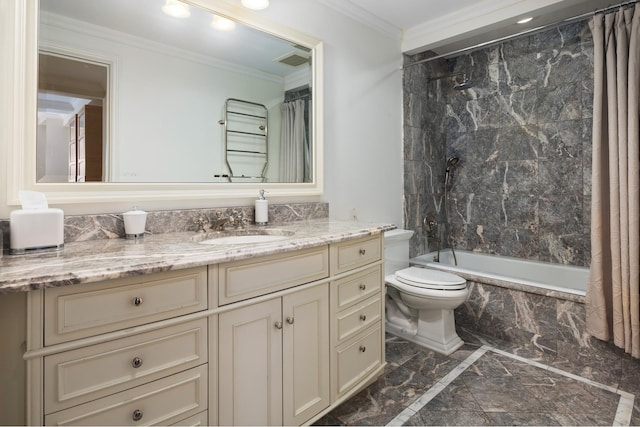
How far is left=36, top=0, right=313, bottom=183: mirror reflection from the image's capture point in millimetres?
1335

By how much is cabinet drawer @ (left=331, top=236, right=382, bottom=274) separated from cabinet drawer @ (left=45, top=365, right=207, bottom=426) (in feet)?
2.31

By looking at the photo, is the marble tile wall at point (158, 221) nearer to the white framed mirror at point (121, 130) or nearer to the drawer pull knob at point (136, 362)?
the white framed mirror at point (121, 130)

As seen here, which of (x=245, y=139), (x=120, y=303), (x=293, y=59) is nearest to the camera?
(x=120, y=303)

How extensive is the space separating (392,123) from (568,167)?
1.49 m

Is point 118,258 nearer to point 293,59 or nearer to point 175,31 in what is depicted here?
point 175,31

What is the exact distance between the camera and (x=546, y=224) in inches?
116

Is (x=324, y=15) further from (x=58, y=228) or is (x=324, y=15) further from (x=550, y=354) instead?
(x=550, y=354)

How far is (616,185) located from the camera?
1.97 metres

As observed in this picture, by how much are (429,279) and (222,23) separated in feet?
6.60

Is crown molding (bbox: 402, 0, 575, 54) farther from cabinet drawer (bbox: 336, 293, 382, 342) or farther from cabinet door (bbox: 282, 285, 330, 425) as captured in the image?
cabinet door (bbox: 282, 285, 330, 425)

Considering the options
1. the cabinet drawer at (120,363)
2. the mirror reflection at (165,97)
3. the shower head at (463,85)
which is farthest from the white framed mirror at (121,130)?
the shower head at (463,85)

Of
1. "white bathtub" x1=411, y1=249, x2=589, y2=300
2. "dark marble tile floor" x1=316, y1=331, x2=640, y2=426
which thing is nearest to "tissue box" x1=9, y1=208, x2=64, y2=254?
"dark marble tile floor" x1=316, y1=331, x2=640, y2=426

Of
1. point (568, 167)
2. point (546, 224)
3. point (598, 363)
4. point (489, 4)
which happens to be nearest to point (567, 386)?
point (598, 363)

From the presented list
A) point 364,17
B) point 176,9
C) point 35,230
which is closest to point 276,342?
point 35,230
